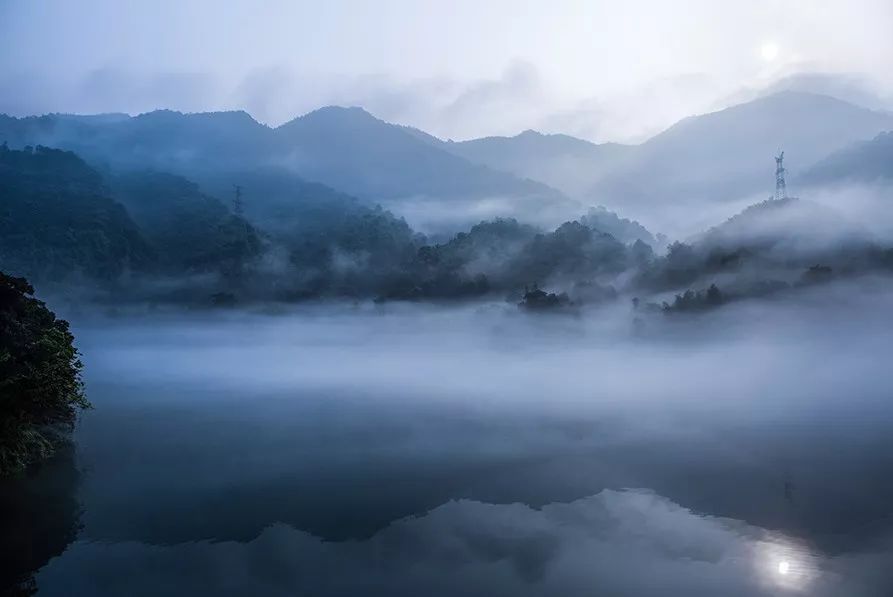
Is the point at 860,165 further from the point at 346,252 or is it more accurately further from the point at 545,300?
the point at 346,252

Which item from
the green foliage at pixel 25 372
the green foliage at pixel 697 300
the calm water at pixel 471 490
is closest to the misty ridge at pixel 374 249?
the green foliage at pixel 697 300

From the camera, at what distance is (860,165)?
153 meters

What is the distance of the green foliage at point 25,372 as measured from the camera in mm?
25467

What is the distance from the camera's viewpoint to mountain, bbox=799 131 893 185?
14900cm

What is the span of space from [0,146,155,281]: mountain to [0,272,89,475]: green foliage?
99545mm

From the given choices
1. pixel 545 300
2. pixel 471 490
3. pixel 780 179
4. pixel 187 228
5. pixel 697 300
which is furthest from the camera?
pixel 187 228

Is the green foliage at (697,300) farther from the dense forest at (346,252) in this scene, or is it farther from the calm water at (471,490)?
the calm water at (471,490)

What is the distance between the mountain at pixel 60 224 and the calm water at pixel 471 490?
143 ft

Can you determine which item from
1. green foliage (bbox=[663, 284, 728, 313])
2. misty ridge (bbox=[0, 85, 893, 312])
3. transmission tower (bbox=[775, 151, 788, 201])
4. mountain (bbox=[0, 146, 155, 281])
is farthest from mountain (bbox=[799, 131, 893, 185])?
mountain (bbox=[0, 146, 155, 281])

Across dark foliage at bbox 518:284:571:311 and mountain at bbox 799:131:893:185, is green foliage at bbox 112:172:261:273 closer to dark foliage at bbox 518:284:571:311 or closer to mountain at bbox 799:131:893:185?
dark foliage at bbox 518:284:571:311

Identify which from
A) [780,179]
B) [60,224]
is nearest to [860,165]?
[780,179]

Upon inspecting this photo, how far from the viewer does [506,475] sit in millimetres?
40750

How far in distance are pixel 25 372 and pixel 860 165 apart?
6724 inches

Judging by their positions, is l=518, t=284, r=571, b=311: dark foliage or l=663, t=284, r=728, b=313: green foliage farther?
l=518, t=284, r=571, b=311: dark foliage
